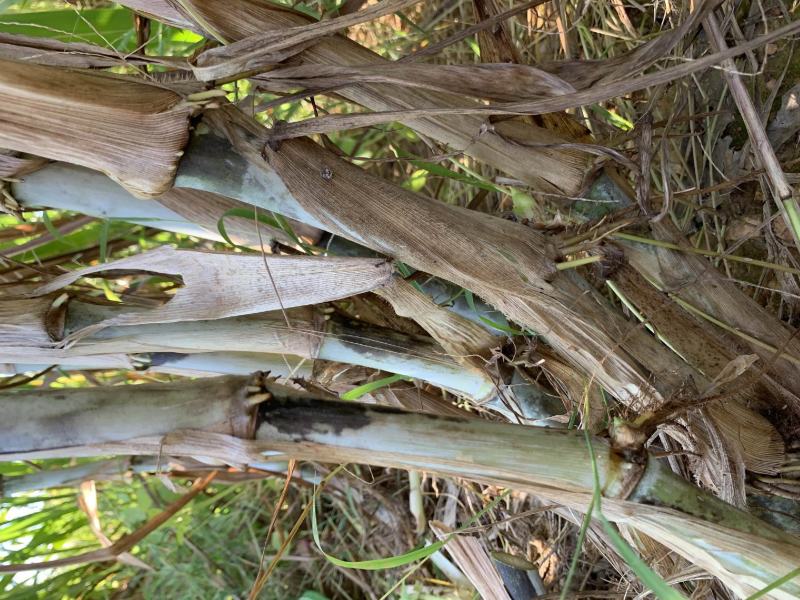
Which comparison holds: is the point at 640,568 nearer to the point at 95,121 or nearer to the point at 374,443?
the point at 374,443

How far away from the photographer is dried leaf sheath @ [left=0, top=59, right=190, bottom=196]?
17.7 inches

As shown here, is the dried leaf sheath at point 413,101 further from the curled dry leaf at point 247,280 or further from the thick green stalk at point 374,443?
the thick green stalk at point 374,443

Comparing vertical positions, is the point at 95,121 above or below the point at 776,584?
above

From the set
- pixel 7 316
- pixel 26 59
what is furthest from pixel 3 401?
pixel 26 59

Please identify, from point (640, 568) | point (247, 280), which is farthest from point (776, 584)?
point (247, 280)

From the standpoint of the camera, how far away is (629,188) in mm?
→ 613

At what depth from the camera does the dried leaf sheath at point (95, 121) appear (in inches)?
17.7

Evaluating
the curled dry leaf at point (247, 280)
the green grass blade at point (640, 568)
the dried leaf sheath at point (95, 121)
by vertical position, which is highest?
the dried leaf sheath at point (95, 121)

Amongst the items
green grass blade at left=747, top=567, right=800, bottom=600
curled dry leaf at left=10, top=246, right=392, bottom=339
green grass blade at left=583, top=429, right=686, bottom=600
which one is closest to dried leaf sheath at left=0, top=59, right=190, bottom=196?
curled dry leaf at left=10, top=246, right=392, bottom=339

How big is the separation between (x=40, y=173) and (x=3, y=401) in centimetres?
21

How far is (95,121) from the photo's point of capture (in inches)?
18.2

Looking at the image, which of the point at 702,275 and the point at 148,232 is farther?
the point at 148,232

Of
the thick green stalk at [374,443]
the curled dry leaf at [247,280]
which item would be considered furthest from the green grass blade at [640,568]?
the curled dry leaf at [247,280]

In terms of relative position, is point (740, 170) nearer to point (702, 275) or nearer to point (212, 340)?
point (702, 275)
